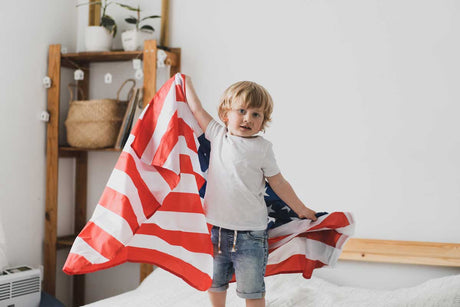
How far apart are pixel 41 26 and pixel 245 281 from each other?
198cm

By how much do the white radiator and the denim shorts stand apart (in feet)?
4.06

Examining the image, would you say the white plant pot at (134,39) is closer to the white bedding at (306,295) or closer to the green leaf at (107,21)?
the green leaf at (107,21)

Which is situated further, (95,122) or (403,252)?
(95,122)

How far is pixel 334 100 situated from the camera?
8.06 feet

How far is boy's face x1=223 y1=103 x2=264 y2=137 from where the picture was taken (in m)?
1.58

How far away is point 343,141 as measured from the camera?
244 cm

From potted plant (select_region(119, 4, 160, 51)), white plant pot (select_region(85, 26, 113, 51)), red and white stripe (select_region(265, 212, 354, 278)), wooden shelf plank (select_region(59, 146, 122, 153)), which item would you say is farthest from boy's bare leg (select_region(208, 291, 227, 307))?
white plant pot (select_region(85, 26, 113, 51))

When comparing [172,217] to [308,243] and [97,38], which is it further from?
[97,38]

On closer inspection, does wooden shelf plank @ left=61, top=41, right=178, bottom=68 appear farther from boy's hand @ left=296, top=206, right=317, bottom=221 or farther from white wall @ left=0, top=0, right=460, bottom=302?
boy's hand @ left=296, top=206, right=317, bottom=221

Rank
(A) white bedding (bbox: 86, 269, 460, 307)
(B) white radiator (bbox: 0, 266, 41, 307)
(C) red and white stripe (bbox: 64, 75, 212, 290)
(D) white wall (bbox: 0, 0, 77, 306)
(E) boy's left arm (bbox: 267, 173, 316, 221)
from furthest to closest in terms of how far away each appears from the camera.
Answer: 1. (D) white wall (bbox: 0, 0, 77, 306)
2. (B) white radiator (bbox: 0, 266, 41, 307)
3. (A) white bedding (bbox: 86, 269, 460, 307)
4. (E) boy's left arm (bbox: 267, 173, 316, 221)
5. (C) red and white stripe (bbox: 64, 75, 212, 290)

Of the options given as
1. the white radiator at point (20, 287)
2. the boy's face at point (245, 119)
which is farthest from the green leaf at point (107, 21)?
the boy's face at point (245, 119)

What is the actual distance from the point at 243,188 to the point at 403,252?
106cm

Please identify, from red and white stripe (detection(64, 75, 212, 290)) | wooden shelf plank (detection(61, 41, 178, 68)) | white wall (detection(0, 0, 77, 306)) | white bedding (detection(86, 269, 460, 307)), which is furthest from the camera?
wooden shelf plank (detection(61, 41, 178, 68))

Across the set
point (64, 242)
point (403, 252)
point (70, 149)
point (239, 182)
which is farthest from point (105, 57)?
point (403, 252)
